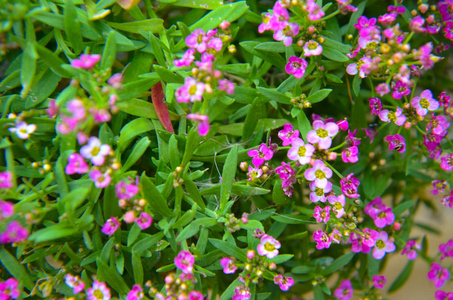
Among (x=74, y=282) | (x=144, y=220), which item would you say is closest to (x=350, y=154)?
(x=144, y=220)

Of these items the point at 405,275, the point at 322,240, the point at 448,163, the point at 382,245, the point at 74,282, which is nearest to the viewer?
the point at 74,282

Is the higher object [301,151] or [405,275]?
[301,151]

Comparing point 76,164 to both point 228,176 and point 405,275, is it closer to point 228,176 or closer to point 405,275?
point 228,176

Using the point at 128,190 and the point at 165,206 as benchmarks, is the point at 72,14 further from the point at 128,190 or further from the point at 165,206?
the point at 165,206

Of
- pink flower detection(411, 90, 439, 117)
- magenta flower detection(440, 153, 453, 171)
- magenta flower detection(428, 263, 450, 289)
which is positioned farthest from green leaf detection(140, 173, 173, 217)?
magenta flower detection(428, 263, 450, 289)

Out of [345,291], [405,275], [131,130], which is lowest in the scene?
[405,275]
